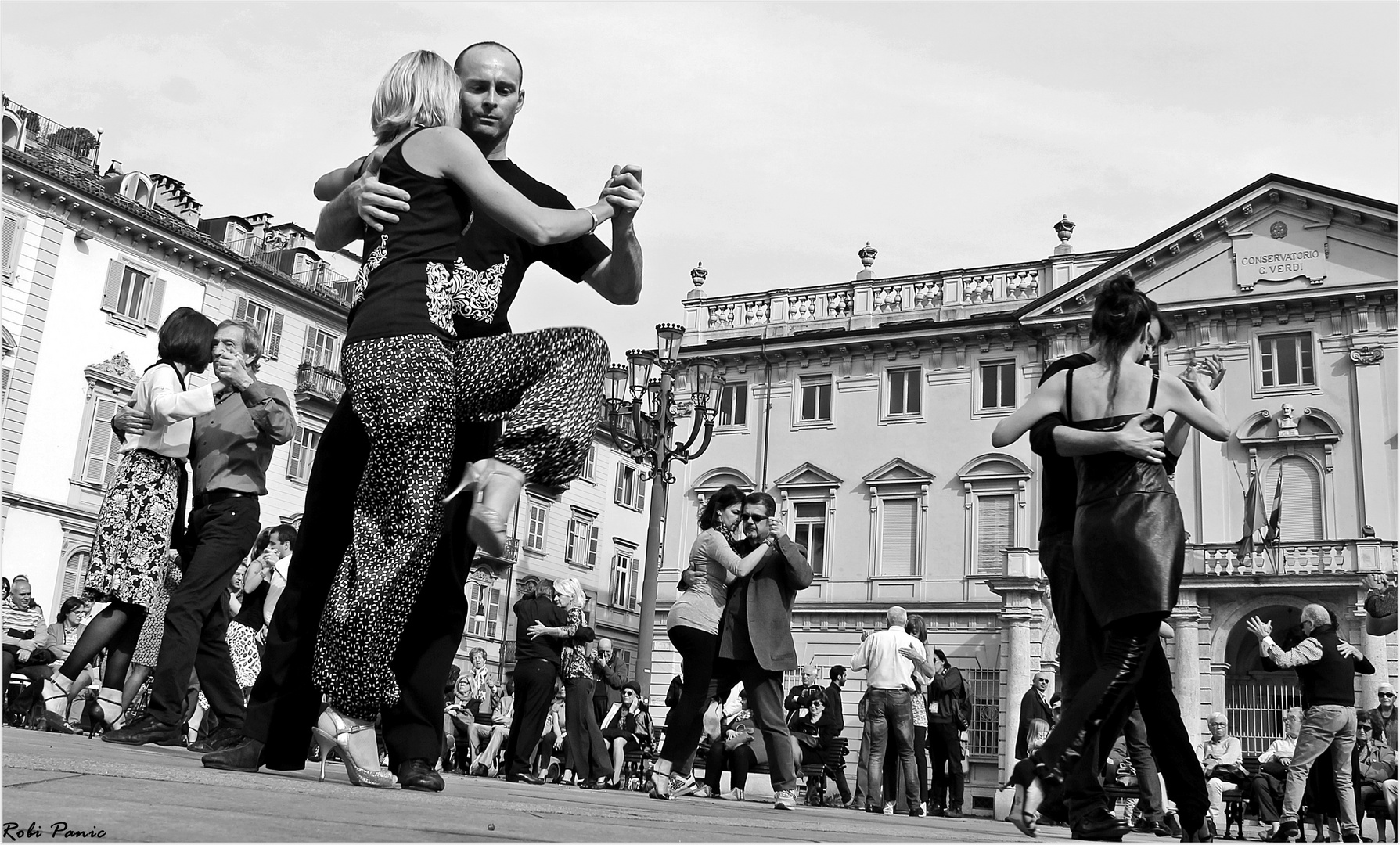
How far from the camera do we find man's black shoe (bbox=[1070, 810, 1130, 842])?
390 cm

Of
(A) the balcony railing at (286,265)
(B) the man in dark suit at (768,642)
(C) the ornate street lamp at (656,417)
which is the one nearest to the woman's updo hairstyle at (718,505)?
(B) the man in dark suit at (768,642)

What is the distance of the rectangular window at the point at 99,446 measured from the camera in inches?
1275

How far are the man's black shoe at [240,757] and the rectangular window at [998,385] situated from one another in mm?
31907

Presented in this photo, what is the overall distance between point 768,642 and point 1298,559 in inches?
1028

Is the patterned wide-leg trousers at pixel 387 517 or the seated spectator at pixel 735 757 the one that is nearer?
the patterned wide-leg trousers at pixel 387 517

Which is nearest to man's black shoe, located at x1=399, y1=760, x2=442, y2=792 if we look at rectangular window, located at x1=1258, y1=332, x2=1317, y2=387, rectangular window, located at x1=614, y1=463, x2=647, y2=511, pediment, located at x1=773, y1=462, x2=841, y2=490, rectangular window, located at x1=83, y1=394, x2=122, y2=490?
rectangular window, located at x1=1258, y1=332, x2=1317, y2=387

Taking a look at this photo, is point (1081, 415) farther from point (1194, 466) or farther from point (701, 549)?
point (1194, 466)

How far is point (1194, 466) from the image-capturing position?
31484mm

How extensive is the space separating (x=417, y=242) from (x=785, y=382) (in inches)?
1343

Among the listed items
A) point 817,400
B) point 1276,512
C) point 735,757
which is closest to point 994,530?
point 817,400

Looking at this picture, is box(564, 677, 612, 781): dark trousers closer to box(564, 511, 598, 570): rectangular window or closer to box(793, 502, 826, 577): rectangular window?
box(793, 502, 826, 577): rectangular window

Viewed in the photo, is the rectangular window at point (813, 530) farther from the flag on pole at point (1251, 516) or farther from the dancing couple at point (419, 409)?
the dancing couple at point (419, 409)

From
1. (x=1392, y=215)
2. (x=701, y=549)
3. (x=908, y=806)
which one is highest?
(x=1392, y=215)

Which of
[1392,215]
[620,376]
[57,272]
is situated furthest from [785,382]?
[57,272]
